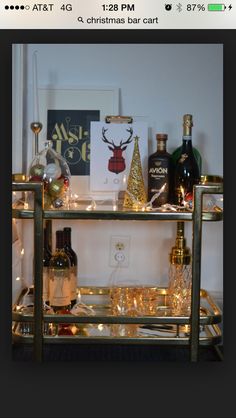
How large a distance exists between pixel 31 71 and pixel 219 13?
569mm

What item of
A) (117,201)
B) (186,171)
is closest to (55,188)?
(117,201)

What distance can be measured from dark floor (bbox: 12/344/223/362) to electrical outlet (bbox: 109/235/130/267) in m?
0.24

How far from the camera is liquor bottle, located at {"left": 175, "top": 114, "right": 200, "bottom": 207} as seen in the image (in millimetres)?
964

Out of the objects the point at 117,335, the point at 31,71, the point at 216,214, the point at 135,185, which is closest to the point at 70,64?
the point at 31,71

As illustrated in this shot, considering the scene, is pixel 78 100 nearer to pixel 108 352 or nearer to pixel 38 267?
pixel 38 267

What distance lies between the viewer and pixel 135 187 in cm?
97

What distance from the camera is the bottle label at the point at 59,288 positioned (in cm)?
98

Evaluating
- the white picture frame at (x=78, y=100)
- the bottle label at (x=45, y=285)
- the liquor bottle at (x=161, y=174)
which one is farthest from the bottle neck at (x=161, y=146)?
the bottle label at (x=45, y=285)

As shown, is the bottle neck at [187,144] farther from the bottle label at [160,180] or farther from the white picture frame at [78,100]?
Result: the white picture frame at [78,100]

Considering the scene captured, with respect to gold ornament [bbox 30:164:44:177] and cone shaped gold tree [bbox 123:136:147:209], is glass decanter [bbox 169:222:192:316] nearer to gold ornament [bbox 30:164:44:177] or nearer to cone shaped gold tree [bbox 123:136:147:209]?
Answer: cone shaped gold tree [bbox 123:136:147:209]

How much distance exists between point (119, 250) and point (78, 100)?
1.09 feet

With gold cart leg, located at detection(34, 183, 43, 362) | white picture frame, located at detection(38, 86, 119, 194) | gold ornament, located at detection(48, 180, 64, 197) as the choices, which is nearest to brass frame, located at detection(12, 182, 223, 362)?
gold cart leg, located at detection(34, 183, 43, 362)

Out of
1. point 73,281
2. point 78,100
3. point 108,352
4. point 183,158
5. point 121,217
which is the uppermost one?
point 78,100

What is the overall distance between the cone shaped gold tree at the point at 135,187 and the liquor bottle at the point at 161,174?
0.02 m
